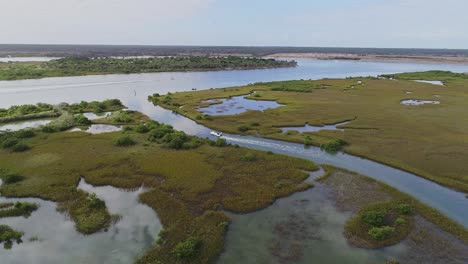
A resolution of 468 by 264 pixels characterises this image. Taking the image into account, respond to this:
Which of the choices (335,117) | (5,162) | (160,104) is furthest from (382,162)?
(160,104)

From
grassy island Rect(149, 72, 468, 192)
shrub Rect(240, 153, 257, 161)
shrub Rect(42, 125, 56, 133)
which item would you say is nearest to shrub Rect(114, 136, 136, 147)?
shrub Rect(42, 125, 56, 133)

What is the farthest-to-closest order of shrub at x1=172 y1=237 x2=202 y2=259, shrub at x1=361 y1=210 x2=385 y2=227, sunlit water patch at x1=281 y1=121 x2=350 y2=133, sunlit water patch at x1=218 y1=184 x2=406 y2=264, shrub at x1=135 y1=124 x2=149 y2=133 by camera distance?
sunlit water patch at x1=281 y1=121 x2=350 y2=133
shrub at x1=135 y1=124 x2=149 y2=133
shrub at x1=361 y1=210 x2=385 y2=227
sunlit water patch at x1=218 y1=184 x2=406 y2=264
shrub at x1=172 y1=237 x2=202 y2=259

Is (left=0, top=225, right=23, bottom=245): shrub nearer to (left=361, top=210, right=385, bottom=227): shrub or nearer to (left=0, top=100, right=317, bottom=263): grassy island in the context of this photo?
(left=0, top=100, right=317, bottom=263): grassy island

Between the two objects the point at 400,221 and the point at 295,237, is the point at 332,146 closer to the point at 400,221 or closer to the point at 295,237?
the point at 400,221

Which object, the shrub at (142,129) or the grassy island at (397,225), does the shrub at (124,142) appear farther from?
the grassy island at (397,225)

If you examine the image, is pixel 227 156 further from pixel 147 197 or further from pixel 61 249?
pixel 61 249

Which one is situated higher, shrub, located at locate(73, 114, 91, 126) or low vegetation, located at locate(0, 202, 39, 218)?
shrub, located at locate(73, 114, 91, 126)
